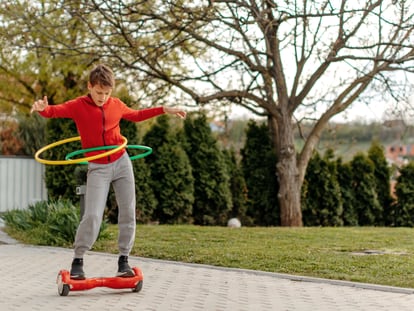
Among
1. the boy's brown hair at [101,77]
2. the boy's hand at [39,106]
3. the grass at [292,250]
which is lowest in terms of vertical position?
the grass at [292,250]

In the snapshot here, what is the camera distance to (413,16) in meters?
15.2

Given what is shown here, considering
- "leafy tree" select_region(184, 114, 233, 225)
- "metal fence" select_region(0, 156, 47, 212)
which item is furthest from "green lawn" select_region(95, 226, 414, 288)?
"metal fence" select_region(0, 156, 47, 212)

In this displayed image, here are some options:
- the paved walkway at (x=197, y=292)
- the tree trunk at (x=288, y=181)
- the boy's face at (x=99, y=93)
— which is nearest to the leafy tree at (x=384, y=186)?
the tree trunk at (x=288, y=181)

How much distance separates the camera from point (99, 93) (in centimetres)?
718

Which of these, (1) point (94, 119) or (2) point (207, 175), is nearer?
(1) point (94, 119)

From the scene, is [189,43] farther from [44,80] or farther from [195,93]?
[44,80]

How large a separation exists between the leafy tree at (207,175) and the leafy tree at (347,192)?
285 cm

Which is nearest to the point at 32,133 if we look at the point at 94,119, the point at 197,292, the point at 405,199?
the point at 405,199

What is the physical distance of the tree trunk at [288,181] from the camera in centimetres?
1697

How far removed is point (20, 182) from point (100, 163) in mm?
10225

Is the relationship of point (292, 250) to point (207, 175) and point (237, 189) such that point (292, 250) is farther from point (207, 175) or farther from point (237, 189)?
point (237, 189)

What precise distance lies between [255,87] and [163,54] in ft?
7.27

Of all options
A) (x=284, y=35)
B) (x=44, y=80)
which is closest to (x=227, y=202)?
(x=284, y=35)

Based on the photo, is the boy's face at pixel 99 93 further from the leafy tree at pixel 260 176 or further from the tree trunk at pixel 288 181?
the leafy tree at pixel 260 176
